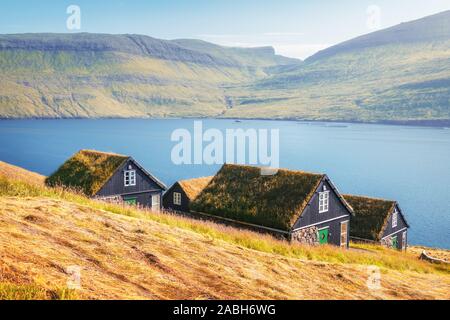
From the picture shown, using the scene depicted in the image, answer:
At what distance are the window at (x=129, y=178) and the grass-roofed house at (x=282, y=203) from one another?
21.2ft

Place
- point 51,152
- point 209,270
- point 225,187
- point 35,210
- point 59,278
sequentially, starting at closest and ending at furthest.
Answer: point 59,278 < point 209,270 < point 35,210 < point 225,187 < point 51,152

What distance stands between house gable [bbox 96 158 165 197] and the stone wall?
1612 centimetres

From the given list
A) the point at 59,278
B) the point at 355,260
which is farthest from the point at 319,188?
the point at 59,278

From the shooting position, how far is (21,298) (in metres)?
7.32

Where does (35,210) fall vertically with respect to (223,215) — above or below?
above

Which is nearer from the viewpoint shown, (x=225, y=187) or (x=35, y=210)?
(x=35, y=210)

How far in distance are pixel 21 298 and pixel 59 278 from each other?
4.12 ft

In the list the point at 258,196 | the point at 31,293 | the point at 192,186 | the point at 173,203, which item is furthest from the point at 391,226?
the point at 31,293

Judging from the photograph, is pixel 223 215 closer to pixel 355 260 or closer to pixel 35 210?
pixel 355 260

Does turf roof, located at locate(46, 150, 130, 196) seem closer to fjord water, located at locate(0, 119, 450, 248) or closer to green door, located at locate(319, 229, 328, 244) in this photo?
green door, located at locate(319, 229, 328, 244)

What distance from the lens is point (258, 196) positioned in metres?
32.8

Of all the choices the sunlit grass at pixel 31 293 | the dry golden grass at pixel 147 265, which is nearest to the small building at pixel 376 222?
the dry golden grass at pixel 147 265

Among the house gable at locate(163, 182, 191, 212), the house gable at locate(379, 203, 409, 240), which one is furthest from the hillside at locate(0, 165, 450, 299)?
the house gable at locate(163, 182, 191, 212)

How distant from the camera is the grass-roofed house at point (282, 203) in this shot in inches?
1198
